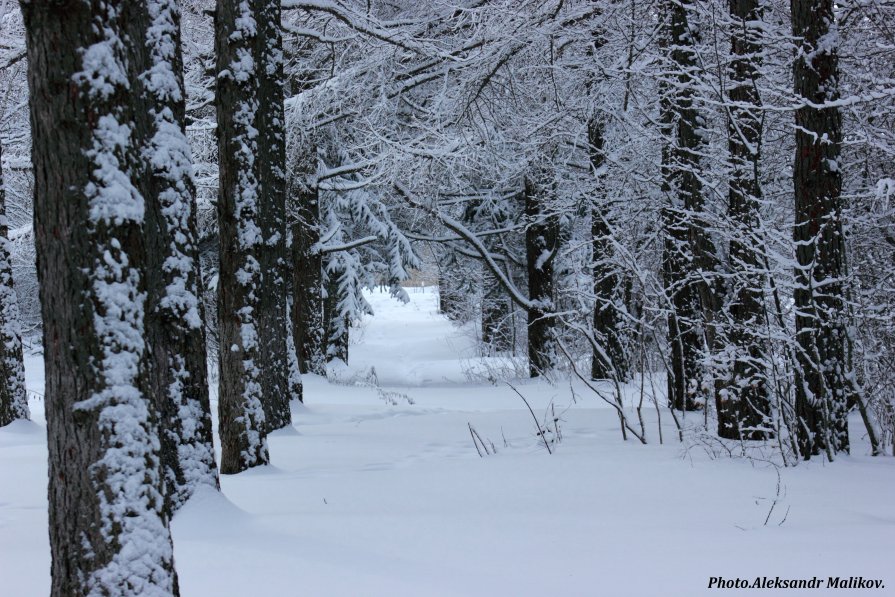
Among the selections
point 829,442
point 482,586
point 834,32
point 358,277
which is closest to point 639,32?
point 834,32

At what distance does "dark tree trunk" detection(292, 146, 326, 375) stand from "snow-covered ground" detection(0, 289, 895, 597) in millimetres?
6831

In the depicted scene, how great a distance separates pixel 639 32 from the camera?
9219mm

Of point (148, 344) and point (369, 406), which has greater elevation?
point (148, 344)

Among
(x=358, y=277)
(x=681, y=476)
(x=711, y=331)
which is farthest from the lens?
(x=358, y=277)

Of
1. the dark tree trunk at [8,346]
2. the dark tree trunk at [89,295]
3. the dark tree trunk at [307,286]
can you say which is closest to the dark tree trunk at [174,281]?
the dark tree trunk at [89,295]

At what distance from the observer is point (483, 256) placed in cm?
1582

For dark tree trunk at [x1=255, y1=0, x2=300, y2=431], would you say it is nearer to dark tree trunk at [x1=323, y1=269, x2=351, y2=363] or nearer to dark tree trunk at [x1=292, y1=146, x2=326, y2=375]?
dark tree trunk at [x1=292, y1=146, x2=326, y2=375]

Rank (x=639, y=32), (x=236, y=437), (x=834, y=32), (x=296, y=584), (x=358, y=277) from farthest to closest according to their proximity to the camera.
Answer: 1. (x=358, y=277)
2. (x=639, y=32)
3. (x=236, y=437)
4. (x=834, y=32)
5. (x=296, y=584)

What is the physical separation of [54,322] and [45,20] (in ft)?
3.24

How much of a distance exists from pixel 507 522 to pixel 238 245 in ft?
11.6

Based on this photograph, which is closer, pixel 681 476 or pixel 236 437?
pixel 681 476

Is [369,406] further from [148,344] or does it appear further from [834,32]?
[148,344]

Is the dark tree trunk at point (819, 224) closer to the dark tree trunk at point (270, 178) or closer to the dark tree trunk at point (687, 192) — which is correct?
the dark tree trunk at point (687, 192)

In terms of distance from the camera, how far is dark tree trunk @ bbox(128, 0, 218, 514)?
395 centimetres
